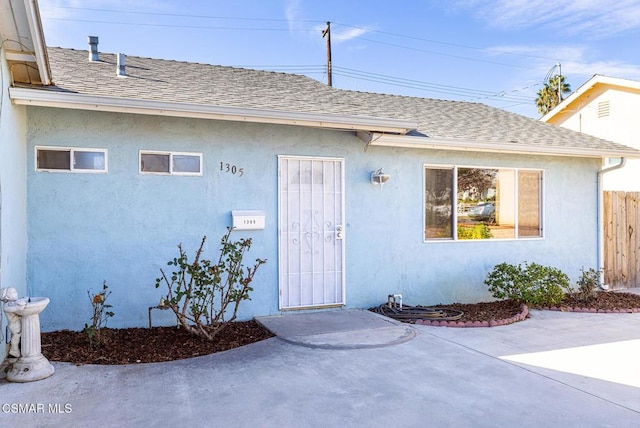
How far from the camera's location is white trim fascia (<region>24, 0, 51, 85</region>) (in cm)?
383

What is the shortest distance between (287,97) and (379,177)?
Answer: 6.59ft

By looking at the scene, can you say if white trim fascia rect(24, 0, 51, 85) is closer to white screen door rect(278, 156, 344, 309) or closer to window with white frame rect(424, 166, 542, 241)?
white screen door rect(278, 156, 344, 309)

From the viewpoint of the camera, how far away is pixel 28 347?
427cm

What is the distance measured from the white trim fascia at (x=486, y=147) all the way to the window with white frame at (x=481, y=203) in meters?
0.48

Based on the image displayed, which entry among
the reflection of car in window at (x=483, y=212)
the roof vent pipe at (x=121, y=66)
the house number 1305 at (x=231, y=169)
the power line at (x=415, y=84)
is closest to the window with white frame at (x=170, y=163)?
the house number 1305 at (x=231, y=169)

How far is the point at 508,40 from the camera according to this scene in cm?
1683

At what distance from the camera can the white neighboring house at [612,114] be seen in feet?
49.3

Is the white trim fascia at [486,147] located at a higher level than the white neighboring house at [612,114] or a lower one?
lower

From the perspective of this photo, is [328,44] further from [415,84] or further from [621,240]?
[621,240]

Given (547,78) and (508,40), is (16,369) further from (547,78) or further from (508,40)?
(547,78)

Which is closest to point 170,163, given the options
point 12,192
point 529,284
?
point 12,192

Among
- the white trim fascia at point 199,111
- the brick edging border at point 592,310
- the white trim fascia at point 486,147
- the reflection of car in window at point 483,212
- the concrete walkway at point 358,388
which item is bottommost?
the brick edging border at point 592,310

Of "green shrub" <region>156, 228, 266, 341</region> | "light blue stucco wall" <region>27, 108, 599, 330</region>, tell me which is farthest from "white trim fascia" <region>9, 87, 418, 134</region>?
"green shrub" <region>156, 228, 266, 341</region>

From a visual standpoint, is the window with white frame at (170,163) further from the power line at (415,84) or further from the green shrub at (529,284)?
the power line at (415,84)
